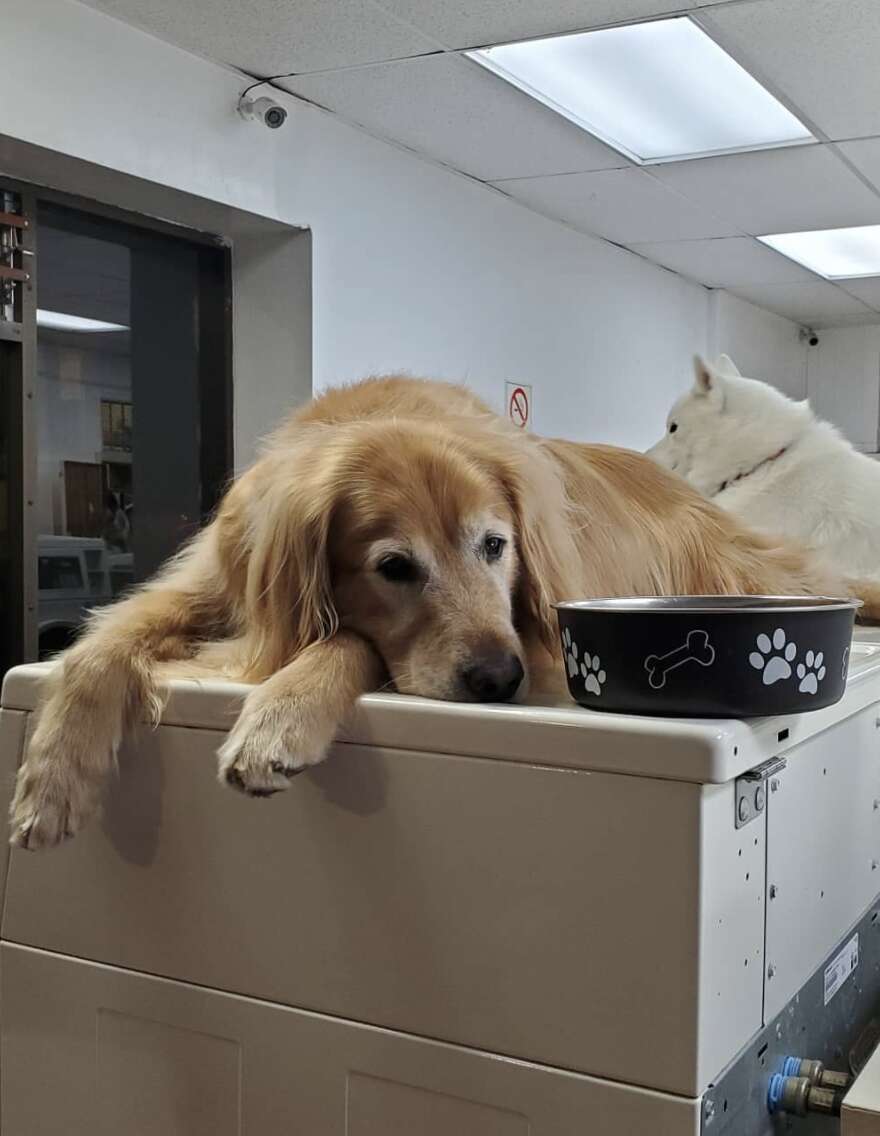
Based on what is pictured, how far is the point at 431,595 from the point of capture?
100cm

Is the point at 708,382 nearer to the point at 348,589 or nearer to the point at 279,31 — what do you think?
the point at 279,31

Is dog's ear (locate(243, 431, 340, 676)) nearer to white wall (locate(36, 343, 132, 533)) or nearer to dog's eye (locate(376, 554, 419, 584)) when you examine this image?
dog's eye (locate(376, 554, 419, 584))

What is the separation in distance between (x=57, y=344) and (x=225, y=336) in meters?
0.55

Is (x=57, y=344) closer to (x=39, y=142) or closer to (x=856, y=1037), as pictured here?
(x=39, y=142)

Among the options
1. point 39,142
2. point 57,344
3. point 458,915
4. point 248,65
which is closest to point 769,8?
point 248,65

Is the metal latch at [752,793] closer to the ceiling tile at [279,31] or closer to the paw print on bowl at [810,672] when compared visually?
the paw print on bowl at [810,672]

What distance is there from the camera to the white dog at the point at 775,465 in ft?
7.85

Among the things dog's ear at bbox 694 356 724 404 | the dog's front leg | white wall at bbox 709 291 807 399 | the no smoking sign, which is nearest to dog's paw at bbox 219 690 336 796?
the dog's front leg

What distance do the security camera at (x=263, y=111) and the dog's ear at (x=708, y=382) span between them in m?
1.26

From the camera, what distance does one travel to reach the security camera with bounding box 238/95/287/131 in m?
2.91

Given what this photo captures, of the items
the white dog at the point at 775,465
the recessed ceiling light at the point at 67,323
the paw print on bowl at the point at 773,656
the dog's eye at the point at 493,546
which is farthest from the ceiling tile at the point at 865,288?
the paw print on bowl at the point at 773,656

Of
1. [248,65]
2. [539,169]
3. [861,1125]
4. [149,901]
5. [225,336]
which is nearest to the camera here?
[861,1125]

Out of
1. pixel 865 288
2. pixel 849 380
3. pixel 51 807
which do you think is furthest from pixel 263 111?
pixel 849 380

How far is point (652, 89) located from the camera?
10.2 ft
